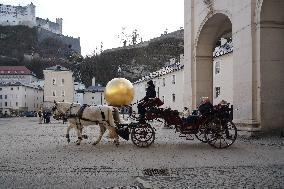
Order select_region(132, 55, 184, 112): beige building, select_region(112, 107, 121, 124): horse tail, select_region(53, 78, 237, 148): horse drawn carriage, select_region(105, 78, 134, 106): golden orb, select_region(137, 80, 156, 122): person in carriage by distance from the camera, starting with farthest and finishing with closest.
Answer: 1. select_region(132, 55, 184, 112): beige building
2. select_region(105, 78, 134, 106): golden orb
3. select_region(112, 107, 121, 124): horse tail
4. select_region(137, 80, 156, 122): person in carriage
5. select_region(53, 78, 237, 148): horse drawn carriage

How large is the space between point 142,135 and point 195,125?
1777mm

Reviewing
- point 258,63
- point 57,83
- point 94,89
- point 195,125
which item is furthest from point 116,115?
point 94,89

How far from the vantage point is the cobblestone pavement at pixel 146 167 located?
7086mm

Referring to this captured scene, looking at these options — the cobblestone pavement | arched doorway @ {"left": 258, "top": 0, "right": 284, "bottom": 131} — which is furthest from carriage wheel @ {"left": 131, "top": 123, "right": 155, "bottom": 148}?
arched doorway @ {"left": 258, "top": 0, "right": 284, "bottom": 131}

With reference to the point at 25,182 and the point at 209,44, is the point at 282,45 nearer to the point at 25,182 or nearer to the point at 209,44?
the point at 209,44

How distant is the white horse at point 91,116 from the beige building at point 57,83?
Result: 7573 centimetres

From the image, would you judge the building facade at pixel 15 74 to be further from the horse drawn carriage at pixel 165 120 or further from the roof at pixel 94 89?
the horse drawn carriage at pixel 165 120

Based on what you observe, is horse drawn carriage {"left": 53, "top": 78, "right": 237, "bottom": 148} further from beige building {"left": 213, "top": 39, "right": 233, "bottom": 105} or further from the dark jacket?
beige building {"left": 213, "top": 39, "right": 233, "bottom": 105}

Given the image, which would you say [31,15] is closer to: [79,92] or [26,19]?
[26,19]

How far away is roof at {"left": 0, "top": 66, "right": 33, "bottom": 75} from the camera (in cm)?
11281

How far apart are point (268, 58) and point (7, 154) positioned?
10.2 metres

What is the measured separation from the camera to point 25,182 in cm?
725

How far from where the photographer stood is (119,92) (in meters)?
17.1

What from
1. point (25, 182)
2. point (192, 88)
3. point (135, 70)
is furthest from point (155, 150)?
point (135, 70)
